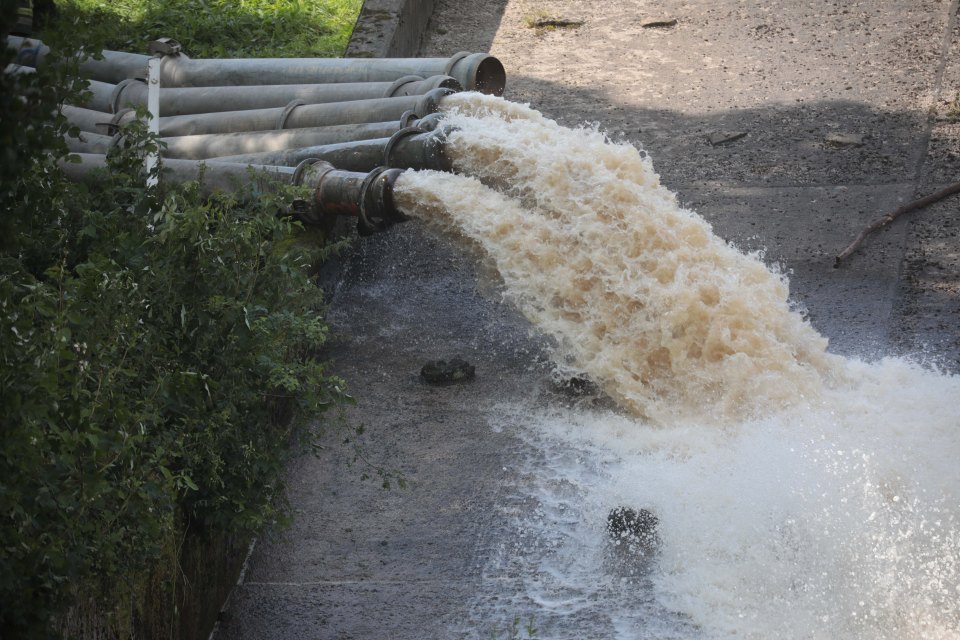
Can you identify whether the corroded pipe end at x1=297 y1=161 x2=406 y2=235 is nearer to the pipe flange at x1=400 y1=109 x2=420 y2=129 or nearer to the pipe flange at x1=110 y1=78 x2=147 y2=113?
the pipe flange at x1=400 y1=109 x2=420 y2=129

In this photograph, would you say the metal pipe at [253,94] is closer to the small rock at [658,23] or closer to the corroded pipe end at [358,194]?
the corroded pipe end at [358,194]

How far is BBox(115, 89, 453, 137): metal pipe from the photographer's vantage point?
8123mm

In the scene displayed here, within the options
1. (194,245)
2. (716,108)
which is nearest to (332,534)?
(194,245)

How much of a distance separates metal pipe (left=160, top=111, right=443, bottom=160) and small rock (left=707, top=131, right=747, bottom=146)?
2.88 meters

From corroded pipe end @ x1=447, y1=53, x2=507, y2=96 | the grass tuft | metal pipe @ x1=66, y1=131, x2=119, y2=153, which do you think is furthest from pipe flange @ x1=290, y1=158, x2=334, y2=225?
the grass tuft

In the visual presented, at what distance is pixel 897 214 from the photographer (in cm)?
808

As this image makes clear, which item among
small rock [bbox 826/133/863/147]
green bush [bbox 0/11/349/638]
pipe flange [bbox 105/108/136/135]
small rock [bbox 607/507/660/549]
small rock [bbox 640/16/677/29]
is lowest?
small rock [bbox 826/133/863/147]

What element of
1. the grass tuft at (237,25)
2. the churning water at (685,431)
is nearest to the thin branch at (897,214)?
the churning water at (685,431)

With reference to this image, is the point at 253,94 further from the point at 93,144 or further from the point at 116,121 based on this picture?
the point at 93,144

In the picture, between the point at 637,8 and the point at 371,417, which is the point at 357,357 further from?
the point at 637,8

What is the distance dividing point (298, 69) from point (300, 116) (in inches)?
32.2

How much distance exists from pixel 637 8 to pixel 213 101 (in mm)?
5198

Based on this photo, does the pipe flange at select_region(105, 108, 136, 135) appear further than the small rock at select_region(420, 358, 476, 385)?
Yes

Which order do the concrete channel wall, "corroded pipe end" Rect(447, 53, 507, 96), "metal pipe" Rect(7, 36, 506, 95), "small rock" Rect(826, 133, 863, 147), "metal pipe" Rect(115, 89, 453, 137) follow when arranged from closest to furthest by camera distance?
1. "metal pipe" Rect(115, 89, 453, 137)
2. "corroded pipe end" Rect(447, 53, 507, 96)
3. "metal pipe" Rect(7, 36, 506, 95)
4. "small rock" Rect(826, 133, 863, 147)
5. the concrete channel wall
